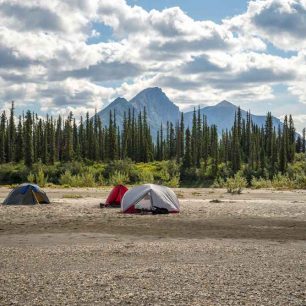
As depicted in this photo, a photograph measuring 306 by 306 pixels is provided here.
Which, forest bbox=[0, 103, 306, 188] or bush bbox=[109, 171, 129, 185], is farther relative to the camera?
forest bbox=[0, 103, 306, 188]

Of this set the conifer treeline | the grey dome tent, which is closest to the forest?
the conifer treeline

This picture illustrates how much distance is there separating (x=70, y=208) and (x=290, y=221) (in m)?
11.6

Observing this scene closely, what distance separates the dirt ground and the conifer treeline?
46279 mm

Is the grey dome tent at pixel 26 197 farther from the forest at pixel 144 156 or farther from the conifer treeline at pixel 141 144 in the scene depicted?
the conifer treeline at pixel 141 144

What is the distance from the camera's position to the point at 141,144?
9606 centimetres

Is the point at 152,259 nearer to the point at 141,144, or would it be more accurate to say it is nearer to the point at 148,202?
the point at 148,202

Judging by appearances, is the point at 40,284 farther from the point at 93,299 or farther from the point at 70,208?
the point at 70,208

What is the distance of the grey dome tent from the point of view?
28188 mm

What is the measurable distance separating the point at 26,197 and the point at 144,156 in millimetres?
66495

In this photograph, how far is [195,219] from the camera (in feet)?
72.5

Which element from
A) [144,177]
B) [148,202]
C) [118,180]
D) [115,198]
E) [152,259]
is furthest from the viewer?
[144,177]

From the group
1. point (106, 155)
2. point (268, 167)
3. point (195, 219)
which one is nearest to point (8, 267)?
point (195, 219)

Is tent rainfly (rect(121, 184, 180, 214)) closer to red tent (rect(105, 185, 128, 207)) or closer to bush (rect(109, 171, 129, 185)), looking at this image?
red tent (rect(105, 185, 128, 207))

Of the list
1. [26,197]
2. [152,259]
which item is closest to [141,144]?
[26,197]
